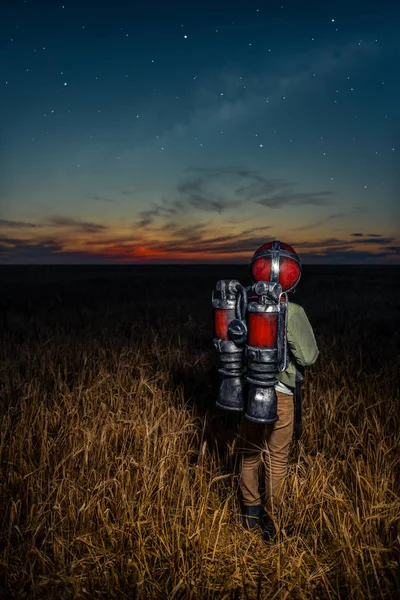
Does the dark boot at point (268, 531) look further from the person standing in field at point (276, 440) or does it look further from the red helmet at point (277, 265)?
the red helmet at point (277, 265)

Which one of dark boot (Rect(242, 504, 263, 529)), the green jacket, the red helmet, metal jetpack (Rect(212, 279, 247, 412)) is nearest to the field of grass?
dark boot (Rect(242, 504, 263, 529))

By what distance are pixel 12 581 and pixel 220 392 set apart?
4.80 feet

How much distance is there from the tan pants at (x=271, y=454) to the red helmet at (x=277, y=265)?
76 cm

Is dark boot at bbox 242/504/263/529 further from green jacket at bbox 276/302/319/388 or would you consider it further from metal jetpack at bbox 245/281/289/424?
green jacket at bbox 276/302/319/388

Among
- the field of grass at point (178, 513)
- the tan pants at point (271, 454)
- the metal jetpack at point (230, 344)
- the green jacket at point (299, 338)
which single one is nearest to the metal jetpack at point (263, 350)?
the metal jetpack at point (230, 344)

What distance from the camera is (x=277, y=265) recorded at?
8.34 feet

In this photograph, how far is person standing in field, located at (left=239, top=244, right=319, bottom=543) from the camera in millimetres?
2701

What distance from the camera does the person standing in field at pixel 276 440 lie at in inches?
106

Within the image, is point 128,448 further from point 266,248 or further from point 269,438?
point 266,248

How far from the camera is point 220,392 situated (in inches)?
102

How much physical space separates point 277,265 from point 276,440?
1.17 meters

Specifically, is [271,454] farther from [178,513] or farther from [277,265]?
[277,265]

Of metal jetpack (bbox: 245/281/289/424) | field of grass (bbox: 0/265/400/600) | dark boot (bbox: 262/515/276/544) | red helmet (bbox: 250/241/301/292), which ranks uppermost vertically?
red helmet (bbox: 250/241/301/292)

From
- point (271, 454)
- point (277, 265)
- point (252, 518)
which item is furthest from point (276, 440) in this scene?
point (277, 265)
